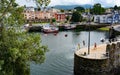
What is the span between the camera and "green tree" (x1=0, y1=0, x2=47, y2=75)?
67.7 feet

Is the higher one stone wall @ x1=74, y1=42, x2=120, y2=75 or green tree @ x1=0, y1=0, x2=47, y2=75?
green tree @ x1=0, y1=0, x2=47, y2=75

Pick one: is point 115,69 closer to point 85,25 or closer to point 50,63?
point 50,63

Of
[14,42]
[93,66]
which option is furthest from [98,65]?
[14,42]

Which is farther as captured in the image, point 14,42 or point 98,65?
point 98,65

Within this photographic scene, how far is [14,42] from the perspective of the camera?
68.8 ft

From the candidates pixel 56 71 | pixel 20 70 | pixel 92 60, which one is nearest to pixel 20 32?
pixel 20 70

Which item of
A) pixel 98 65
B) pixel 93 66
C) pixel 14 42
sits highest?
pixel 14 42

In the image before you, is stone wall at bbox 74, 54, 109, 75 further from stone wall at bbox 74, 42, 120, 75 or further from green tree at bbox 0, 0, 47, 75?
green tree at bbox 0, 0, 47, 75

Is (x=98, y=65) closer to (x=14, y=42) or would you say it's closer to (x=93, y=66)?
(x=93, y=66)

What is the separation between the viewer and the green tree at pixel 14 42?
20.6 metres

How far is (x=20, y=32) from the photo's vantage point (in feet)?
71.9

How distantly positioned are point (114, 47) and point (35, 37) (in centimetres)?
2784

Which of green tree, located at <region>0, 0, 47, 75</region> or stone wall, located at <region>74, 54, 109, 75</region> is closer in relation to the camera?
green tree, located at <region>0, 0, 47, 75</region>

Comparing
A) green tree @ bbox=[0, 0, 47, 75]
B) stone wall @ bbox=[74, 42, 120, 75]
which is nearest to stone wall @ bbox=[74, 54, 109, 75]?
stone wall @ bbox=[74, 42, 120, 75]
